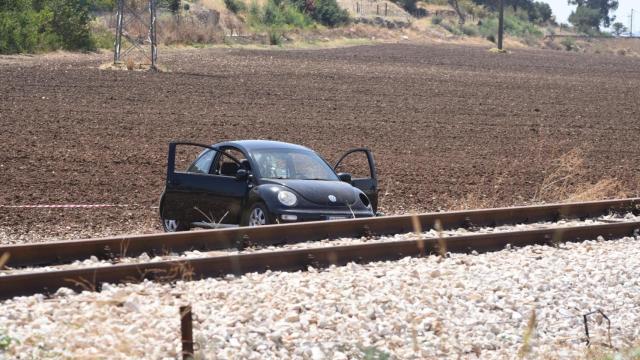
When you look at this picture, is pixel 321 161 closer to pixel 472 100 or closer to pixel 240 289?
pixel 240 289

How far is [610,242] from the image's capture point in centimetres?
1438

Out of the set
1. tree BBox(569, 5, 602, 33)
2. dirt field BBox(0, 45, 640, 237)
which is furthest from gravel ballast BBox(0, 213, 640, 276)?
tree BBox(569, 5, 602, 33)

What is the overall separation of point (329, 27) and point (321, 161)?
8935 cm

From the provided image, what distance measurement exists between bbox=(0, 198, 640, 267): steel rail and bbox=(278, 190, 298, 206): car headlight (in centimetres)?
→ 100

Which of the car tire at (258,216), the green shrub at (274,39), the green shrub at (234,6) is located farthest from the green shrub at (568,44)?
the car tire at (258,216)

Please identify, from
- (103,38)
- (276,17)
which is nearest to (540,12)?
(276,17)

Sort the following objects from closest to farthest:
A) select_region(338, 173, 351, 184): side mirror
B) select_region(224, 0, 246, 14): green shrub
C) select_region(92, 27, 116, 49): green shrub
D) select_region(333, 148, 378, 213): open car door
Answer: select_region(338, 173, 351, 184): side mirror < select_region(333, 148, 378, 213): open car door < select_region(92, 27, 116, 49): green shrub < select_region(224, 0, 246, 14): green shrub

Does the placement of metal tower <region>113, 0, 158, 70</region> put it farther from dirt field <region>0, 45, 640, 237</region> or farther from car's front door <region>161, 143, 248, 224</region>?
car's front door <region>161, 143, 248, 224</region>

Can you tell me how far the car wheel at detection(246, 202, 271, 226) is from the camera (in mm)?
14406

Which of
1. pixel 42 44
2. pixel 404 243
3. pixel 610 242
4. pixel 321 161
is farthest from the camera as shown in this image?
pixel 42 44

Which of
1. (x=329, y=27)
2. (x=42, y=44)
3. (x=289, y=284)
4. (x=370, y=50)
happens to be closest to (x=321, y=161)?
(x=289, y=284)

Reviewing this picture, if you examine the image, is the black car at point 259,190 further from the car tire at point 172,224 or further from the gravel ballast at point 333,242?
the gravel ballast at point 333,242

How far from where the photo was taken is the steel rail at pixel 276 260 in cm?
980

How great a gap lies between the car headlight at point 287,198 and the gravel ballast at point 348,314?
2665 mm
